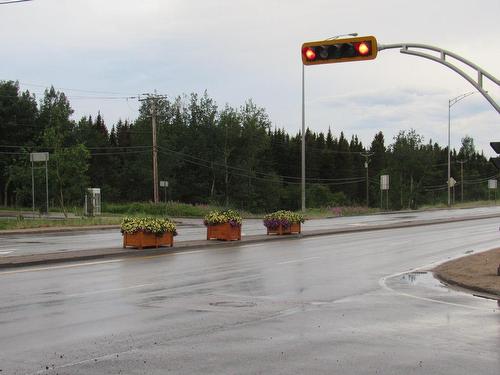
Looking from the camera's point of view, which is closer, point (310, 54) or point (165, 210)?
→ point (310, 54)

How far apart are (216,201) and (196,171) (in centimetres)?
854

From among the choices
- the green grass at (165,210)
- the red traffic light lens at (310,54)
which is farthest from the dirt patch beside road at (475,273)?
the green grass at (165,210)

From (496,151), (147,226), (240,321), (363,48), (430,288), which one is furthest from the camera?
(147,226)

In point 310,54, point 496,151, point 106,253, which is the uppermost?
point 310,54

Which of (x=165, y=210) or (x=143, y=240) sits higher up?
(x=165, y=210)

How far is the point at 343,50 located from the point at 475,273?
590 centimetres

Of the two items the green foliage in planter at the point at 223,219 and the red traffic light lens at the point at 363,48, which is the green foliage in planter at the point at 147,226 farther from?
the red traffic light lens at the point at 363,48

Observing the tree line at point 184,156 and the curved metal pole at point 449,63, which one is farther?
the tree line at point 184,156

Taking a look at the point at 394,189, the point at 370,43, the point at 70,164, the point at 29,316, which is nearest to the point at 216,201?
the point at 394,189

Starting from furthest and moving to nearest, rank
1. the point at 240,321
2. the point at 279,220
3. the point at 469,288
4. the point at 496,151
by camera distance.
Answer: the point at 279,220
the point at 496,151
the point at 469,288
the point at 240,321

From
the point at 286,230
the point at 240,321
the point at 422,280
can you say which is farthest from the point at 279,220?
the point at 240,321

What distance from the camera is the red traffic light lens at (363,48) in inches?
590

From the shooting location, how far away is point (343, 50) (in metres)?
15.1

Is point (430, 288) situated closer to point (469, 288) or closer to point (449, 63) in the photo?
point (469, 288)
